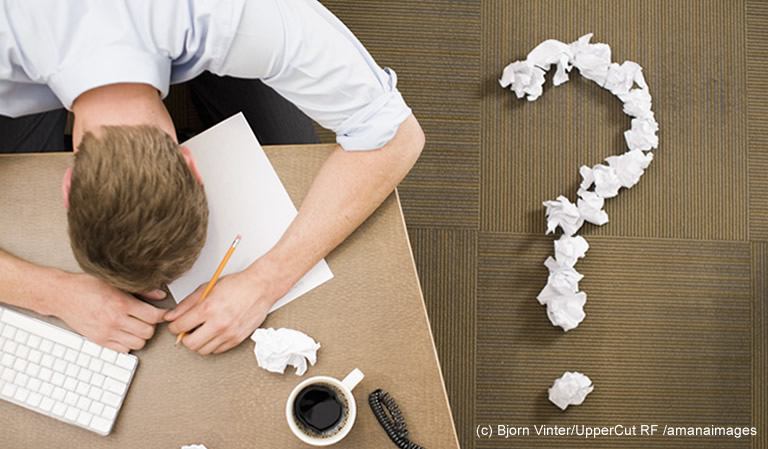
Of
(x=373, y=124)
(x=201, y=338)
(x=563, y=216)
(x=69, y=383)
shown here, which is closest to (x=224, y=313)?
(x=201, y=338)

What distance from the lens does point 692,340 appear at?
5.19 feet

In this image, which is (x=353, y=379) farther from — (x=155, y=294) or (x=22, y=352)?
(x=22, y=352)

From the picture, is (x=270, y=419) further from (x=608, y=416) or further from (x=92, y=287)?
(x=608, y=416)

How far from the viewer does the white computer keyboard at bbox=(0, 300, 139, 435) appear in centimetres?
88

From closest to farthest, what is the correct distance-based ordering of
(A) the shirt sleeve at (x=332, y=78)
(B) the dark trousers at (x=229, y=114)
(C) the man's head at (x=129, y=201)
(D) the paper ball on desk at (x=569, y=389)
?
1. (C) the man's head at (x=129, y=201)
2. (A) the shirt sleeve at (x=332, y=78)
3. (B) the dark trousers at (x=229, y=114)
4. (D) the paper ball on desk at (x=569, y=389)

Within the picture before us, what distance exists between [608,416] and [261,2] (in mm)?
1336

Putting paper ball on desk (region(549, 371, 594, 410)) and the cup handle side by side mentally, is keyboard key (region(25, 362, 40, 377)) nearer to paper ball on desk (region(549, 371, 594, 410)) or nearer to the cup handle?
the cup handle

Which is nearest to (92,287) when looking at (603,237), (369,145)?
(369,145)

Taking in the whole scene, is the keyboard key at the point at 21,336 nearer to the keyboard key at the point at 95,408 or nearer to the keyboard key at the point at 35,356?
the keyboard key at the point at 35,356

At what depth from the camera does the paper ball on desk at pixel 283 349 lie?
875mm

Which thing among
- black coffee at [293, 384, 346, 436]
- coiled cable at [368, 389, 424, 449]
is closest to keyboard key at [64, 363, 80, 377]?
black coffee at [293, 384, 346, 436]

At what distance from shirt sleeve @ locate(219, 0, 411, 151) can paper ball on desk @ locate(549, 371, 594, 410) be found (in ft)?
3.11

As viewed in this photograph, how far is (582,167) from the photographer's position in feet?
5.14

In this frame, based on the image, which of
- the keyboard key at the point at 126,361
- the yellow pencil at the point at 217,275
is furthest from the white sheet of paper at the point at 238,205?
the keyboard key at the point at 126,361
